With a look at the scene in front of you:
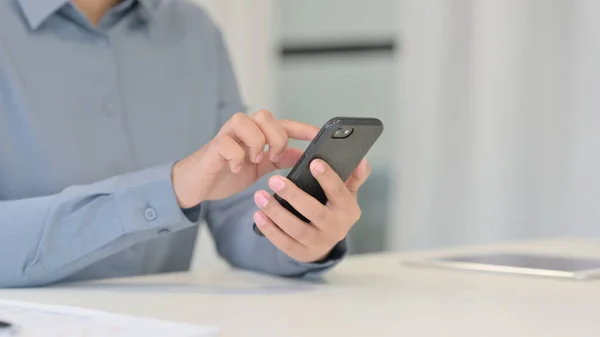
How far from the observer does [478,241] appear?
6.86ft

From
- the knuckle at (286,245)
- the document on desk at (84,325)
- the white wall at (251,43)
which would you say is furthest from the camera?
the white wall at (251,43)

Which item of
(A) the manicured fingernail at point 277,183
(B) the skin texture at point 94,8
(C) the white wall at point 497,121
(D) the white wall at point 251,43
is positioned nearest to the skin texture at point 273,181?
(A) the manicured fingernail at point 277,183

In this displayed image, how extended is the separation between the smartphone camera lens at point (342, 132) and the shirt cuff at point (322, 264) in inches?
8.9

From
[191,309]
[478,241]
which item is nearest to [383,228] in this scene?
[478,241]

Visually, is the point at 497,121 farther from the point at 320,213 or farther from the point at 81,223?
the point at 81,223

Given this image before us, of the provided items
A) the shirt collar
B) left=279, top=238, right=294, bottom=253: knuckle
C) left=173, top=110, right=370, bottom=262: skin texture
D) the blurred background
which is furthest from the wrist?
the blurred background

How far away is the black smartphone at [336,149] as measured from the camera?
84 centimetres

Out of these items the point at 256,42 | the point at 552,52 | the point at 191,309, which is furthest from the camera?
the point at 256,42

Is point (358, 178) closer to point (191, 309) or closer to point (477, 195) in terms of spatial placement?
point (191, 309)

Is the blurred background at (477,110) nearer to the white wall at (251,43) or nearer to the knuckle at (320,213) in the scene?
the white wall at (251,43)

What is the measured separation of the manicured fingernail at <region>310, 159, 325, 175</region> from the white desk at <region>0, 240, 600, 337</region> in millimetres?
130

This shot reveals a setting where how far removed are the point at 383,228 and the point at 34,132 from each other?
1573 mm

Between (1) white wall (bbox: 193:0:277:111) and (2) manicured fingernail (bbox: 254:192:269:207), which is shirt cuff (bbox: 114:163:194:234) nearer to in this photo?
(2) manicured fingernail (bbox: 254:192:269:207)

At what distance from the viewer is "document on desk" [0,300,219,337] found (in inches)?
24.7
